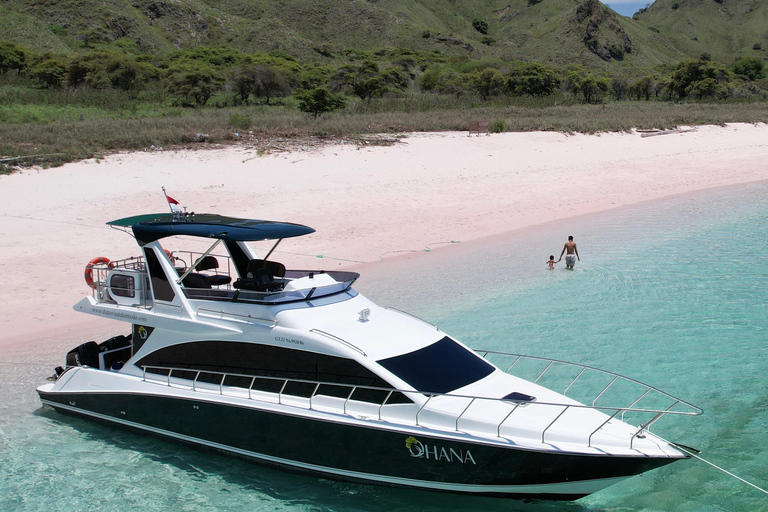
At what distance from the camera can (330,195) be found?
18656 mm

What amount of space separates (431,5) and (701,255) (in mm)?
120911

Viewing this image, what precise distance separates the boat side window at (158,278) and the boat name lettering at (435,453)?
3.09 meters

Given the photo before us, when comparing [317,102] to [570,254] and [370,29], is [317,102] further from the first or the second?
[370,29]

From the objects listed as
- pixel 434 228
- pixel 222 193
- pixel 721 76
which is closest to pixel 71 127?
pixel 222 193

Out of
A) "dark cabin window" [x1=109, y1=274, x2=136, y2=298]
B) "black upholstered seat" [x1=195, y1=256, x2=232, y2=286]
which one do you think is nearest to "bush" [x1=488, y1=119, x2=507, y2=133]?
"black upholstered seat" [x1=195, y1=256, x2=232, y2=286]

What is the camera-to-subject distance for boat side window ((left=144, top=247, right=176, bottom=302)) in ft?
23.6

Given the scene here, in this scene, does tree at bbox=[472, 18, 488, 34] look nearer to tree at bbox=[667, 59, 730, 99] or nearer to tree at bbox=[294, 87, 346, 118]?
tree at bbox=[667, 59, 730, 99]

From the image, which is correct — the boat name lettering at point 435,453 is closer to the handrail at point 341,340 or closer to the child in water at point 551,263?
the handrail at point 341,340

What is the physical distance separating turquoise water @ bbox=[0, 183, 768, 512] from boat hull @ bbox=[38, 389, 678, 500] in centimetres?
27

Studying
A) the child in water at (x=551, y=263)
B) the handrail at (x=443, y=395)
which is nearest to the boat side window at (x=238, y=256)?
the handrail at (x=443, y=395)

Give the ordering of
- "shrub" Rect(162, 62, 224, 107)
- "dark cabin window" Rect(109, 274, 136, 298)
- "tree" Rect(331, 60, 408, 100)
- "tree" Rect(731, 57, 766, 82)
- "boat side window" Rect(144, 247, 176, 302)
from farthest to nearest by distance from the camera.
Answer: "tree" Rect(731, 57, 766, 82) → "tree" Rect(331, 60, 408, 100) → "shrub" Rect(162, 62, 224, 107) → "dark cabin window" Rect(109, 274, 136, 298) → "boat side window" Rect(144, 247, 176, 302)

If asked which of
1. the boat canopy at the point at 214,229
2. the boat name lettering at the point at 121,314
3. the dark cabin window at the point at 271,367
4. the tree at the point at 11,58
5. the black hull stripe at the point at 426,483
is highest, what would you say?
the tree at the point at 11,58

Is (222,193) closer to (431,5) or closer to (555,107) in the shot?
(555,107)

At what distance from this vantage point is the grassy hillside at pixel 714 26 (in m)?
134
